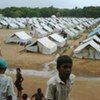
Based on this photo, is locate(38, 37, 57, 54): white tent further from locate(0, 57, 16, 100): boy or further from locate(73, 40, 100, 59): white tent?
locate(0, 57, 16, 100): boy

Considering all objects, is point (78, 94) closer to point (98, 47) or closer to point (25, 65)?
point (25, 65)

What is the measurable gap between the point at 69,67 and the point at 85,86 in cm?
1199

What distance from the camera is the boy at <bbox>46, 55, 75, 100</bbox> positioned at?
4.16m

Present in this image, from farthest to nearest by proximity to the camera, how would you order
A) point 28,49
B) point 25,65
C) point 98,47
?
point 28,49
point 98,47
point 25,65

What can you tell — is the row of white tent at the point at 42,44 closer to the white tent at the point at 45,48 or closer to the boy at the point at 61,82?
the white tent at the point at 45,48

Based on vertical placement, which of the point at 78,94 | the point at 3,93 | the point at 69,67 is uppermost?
the point at 69,67

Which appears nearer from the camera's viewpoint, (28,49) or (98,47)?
(98,47)

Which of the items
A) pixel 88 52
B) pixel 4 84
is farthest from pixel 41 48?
pixel 4 84

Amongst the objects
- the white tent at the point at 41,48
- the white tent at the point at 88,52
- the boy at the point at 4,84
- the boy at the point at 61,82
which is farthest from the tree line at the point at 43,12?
the boy at the point at 61,82

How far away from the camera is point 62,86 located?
424 centimetres

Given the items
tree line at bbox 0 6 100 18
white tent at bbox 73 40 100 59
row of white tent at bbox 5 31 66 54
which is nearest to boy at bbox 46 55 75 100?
white tent at bbox 73 40 100 59

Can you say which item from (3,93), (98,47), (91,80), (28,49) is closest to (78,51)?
(98,47)

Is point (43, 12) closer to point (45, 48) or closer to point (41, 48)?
point (41, 48)

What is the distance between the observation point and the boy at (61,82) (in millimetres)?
4156
